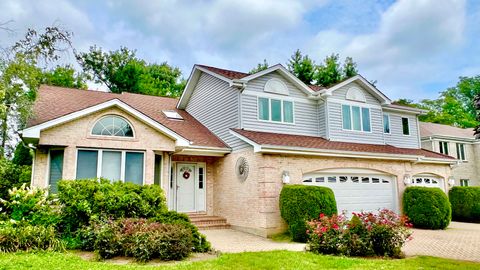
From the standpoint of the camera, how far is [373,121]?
57.0 feet

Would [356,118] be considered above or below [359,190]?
above

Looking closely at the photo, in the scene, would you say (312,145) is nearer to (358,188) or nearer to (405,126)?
(358,188)

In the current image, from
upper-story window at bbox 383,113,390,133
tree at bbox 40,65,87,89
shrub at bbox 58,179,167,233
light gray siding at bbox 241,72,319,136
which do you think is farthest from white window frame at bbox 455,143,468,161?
tree at bbox 40,65,87,89

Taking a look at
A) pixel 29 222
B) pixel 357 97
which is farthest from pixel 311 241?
pixel 357 97

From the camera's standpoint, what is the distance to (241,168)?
523 inches

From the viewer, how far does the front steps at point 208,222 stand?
1346 centimetres

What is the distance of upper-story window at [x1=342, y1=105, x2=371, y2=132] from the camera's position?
54.2 ft

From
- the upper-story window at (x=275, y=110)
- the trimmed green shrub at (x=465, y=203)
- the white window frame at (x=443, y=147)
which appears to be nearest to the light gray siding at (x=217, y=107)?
the upper-story window at (x=275, y=110)

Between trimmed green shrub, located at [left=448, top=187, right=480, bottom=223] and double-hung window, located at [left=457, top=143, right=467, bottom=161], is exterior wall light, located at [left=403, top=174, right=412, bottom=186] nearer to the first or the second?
trimmed green shrub, located at [left=448, top=187, right=480, bottom=223]

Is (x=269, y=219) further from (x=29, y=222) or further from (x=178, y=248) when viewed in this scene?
(x=29, y=222)

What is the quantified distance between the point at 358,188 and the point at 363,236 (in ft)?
21.4

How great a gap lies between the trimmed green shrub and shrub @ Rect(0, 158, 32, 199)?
20533mm

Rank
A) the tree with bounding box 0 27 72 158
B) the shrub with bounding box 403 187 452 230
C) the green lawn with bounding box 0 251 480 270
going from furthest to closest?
the shrub with bounding box 403 187 452 230 → the tree with bounding box 0 27 72 158 → the green lawn with bounding box 0 251 480 270

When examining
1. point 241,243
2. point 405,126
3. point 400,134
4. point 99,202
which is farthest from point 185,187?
point 405,126
